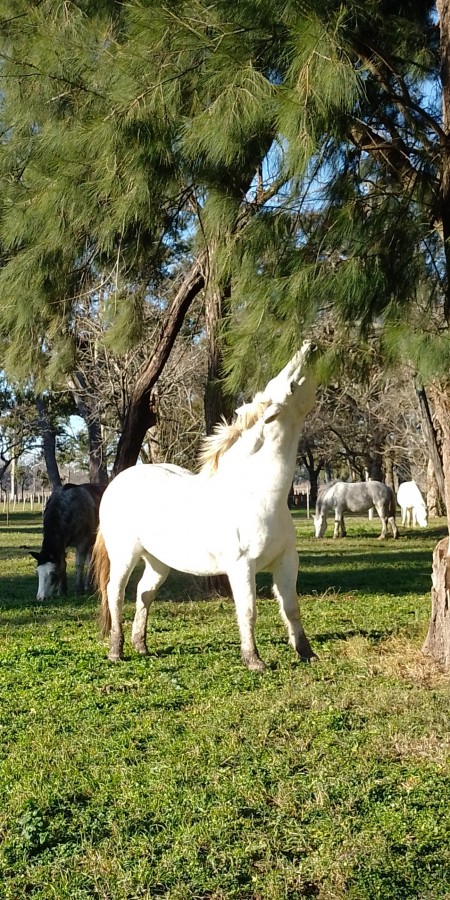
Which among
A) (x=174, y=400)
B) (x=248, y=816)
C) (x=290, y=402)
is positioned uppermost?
(x=174, y=400)

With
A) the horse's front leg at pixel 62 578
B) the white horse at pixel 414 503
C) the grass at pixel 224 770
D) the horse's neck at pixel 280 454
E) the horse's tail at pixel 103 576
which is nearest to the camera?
the grass at pixel 224 770

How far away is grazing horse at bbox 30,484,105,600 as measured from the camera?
929 cm

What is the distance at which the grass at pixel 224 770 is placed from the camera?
8.66 ft

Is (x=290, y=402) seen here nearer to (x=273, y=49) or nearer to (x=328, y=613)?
(x=273, y=49)

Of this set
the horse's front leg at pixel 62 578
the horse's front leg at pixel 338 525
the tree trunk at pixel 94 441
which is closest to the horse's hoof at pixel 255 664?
the horse's front leg at pixel 62 578

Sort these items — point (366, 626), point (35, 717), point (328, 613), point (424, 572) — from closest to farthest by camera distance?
point (35, 717), point (366, 626), point (328, 613), point (424, 572)

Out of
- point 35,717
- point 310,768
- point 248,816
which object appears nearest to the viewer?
point 248,816

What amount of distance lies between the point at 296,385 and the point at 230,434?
68 centimetres

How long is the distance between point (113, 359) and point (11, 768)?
9946 millimetres

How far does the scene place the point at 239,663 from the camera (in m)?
5.39

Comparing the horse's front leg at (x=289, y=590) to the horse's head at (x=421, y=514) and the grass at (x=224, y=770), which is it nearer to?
the grass at (x=224, y=770)

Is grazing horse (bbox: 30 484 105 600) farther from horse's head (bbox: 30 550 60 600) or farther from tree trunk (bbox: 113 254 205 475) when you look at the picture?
tree trunk (bbox: 113 254 205 475)

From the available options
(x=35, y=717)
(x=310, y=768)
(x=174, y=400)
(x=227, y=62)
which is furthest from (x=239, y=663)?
(x=174, y=400)

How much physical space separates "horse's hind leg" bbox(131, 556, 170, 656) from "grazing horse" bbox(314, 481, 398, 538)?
12831 millimetres
